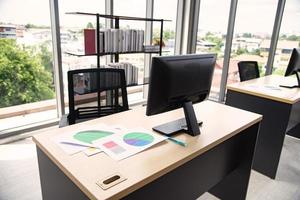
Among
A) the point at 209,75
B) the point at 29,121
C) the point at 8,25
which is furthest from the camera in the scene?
the point at 29,121

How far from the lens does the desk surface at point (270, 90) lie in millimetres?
2201

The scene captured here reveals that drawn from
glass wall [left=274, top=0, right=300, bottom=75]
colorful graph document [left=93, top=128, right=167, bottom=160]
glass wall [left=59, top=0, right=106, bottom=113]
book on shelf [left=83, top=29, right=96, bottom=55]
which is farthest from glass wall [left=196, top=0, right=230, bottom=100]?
colorful graph document [left=93, top=128, right=167, bottom=160]

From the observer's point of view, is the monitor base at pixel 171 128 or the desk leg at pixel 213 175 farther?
the monitor base at pixel 171 128

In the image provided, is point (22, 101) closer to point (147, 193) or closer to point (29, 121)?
point (29, 121)

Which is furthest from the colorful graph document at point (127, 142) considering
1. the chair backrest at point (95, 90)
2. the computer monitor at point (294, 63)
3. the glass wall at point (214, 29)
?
the glass wall at point (214, 29)

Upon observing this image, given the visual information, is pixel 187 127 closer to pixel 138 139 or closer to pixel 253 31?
pixel 138 139

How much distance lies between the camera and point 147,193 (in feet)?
3.52

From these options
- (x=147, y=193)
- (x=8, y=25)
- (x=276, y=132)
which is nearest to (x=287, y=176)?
(x=276, y=132)

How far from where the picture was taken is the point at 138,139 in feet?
4.24

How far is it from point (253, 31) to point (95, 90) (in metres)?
3.14

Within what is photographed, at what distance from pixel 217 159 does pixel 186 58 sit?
0.69 m

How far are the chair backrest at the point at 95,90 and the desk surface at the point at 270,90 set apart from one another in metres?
1.22

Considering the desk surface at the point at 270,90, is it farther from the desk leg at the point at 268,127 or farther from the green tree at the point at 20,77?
the green tree at the point at 20,77

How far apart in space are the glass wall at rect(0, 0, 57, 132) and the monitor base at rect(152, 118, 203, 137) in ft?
7.42
